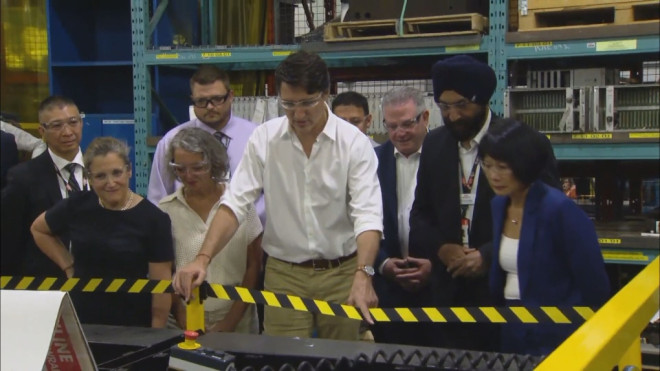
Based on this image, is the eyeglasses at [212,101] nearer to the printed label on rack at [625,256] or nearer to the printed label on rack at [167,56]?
the printed label on rack at [167,56]

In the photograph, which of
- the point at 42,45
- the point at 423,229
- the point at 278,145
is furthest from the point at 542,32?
the point at 42,45

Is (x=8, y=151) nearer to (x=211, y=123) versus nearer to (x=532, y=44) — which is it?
(x=211, y=123)

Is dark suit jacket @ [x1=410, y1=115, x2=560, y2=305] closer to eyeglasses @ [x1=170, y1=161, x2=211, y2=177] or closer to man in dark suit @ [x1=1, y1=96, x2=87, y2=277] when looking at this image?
eyeglasses @ [x1=170, y1=161, x2=211, y2=177]

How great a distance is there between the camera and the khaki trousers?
86.1 inches

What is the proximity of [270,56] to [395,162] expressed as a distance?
132 cm

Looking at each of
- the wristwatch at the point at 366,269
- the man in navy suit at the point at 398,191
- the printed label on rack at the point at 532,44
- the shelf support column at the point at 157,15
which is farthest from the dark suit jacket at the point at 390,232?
the shelf support column at the point at 157,15

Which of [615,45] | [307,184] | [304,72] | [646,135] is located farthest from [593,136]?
[304,72]

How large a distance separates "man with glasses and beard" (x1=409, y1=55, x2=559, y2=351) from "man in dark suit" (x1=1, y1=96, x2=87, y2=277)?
131cm

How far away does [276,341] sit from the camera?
1356 millimetres

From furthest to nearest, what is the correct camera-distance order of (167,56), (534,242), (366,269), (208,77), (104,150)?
(167,56) < (208,77) < (104,150) < (366,269) < (534,242)

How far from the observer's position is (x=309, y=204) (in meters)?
2.21

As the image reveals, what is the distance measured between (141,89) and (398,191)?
190cm

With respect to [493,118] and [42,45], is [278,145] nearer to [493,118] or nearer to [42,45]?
[493,118]

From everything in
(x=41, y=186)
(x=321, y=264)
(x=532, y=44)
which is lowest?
(x=321, y=264)
